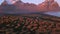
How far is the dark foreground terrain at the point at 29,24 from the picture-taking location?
181 centimetres

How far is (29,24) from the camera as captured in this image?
1839mm

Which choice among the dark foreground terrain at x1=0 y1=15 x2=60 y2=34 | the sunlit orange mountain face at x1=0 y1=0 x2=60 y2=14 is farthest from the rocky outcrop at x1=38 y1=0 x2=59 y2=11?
the dark foreground terrain at x1=0 y1=15 x2=60 y2=34

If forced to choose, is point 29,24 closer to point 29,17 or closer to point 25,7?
point 29,17

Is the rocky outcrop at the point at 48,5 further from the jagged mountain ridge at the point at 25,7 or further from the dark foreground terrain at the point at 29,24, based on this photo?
the dark foreground terrain at the point at 29,24

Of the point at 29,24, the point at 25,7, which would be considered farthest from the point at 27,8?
the point at 29,24

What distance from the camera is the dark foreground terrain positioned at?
181 cm

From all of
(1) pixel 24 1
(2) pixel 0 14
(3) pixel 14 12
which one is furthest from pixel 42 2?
(2) pixel 0 14

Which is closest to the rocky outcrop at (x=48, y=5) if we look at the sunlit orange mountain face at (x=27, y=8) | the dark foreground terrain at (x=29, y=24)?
the sunlit orange mountain face at (x=27, y=8)

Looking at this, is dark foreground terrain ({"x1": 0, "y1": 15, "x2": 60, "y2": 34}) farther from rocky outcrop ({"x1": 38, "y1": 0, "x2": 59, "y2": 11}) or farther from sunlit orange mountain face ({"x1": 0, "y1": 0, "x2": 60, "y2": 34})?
rocky outcrop ({"x1": 38, "y1": 0, "x2": 59, "y2": 11})

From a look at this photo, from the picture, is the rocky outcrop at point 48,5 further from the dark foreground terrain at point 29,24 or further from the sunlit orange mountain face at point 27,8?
the dark foreground terrain at point 29,24

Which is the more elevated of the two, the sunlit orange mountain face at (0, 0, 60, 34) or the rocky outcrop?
the rocky outcrop

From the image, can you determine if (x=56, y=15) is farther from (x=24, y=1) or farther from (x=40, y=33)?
(x=24, y=1)

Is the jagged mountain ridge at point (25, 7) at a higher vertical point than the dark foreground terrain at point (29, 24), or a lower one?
higher

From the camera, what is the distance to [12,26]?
183cm
